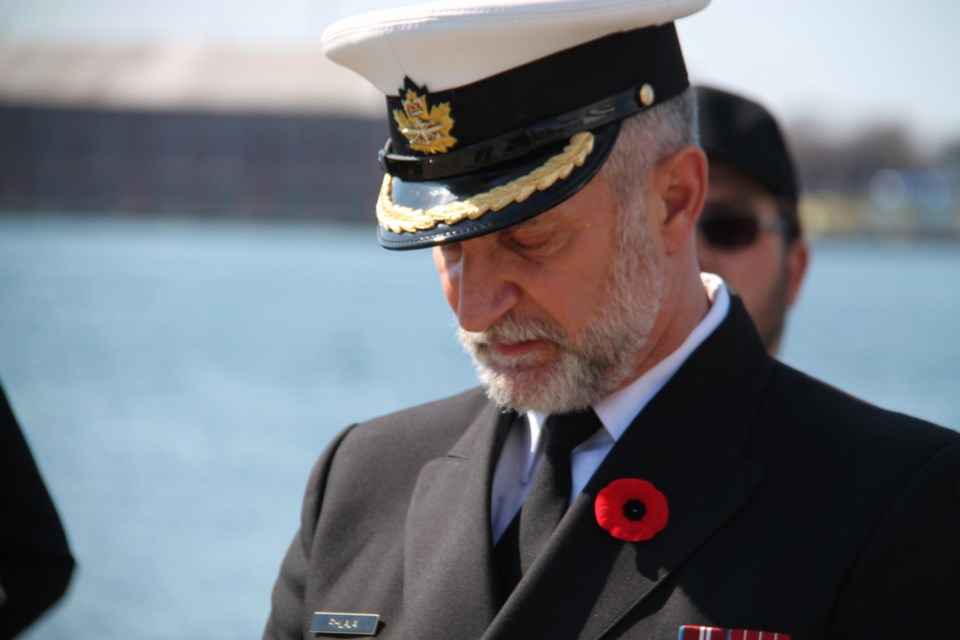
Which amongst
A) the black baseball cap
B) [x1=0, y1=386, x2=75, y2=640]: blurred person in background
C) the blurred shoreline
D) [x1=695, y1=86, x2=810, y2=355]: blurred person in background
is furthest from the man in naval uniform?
the blurred shoreline

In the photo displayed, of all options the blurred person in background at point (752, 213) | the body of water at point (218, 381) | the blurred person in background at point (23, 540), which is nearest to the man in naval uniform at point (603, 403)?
the blurred person in background at point (23, 540)

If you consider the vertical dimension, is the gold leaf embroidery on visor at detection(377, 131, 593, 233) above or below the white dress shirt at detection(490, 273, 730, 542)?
above

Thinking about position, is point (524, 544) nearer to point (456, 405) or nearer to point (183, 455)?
point (456, 405)

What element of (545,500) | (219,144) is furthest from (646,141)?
(219,144)

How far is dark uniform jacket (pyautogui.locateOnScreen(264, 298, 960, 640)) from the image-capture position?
72.8 inches

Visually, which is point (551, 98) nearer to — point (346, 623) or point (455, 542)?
point (455, 542)

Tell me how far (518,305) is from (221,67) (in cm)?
4312

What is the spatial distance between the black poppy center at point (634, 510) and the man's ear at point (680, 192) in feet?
1.32

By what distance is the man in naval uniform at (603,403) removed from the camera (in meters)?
1.91

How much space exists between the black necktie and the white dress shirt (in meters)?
0.02

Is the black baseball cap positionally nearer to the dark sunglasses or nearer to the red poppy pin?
the dark sunglasses

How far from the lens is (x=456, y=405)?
2471mm

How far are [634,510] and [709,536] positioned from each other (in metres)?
0.12

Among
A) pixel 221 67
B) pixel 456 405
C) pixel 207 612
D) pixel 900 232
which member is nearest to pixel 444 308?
pixel 207 612
